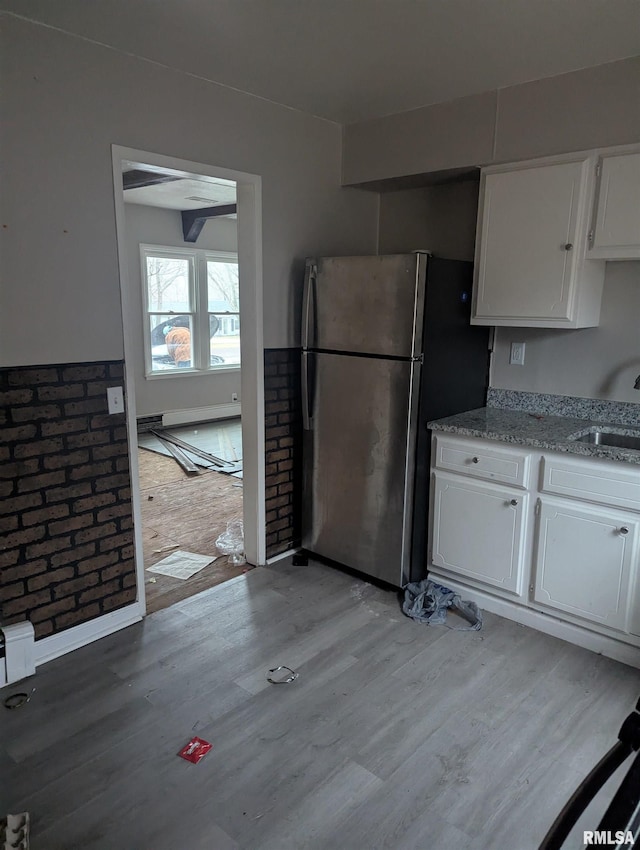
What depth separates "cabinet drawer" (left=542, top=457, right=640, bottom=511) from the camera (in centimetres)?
232

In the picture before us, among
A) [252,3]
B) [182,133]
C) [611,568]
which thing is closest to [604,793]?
[611,568]

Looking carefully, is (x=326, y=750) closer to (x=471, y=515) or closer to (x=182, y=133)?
(x=471, y=515)

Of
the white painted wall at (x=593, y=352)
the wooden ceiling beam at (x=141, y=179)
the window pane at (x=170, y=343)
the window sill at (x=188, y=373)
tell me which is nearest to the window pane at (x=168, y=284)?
the window pane at (x=170, y=343)

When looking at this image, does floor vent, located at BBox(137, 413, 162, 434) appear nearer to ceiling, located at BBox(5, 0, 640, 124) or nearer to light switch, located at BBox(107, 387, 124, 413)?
light switch, located at BBox(107, 387, 124, 413)

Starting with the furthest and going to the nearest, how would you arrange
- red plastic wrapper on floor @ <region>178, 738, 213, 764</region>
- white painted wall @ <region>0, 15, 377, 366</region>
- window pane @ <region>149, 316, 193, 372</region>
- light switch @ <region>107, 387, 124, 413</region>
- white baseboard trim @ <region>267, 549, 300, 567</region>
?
window pane @ <region>149, 316, 193, 372</region>
white baseboard trim @ <region>267, 549, 300, 567</region>
light switch @ <region>107, 387, 124, 413</region>
white painted wall @ <region>0, 15, 377, 366</region>
red plastic wrapper on floor @ <region>178, 738, 213, 764</region>

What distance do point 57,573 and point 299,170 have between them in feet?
7.88

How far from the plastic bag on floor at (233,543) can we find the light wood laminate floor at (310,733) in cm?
57

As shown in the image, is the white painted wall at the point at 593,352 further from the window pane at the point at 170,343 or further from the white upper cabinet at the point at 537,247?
the window pane at the point at 170,343

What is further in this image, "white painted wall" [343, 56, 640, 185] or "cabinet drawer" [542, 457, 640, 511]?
"white painted wall" [343, 56, 640, 185]

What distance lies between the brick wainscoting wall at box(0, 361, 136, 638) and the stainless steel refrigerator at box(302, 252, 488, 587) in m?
1.11

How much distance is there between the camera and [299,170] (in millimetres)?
3215

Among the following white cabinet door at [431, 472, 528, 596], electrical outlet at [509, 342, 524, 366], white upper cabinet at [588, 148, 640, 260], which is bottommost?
white cabinet door at [431, 472, 528, 596]

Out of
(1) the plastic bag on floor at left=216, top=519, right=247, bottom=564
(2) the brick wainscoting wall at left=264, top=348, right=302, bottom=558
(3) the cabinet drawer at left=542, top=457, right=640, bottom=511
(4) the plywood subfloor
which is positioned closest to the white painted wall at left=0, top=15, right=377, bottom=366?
(2) the brick wainscoting wall at left=264, top=348, right=302, bottom=558

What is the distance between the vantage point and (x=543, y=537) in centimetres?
260
